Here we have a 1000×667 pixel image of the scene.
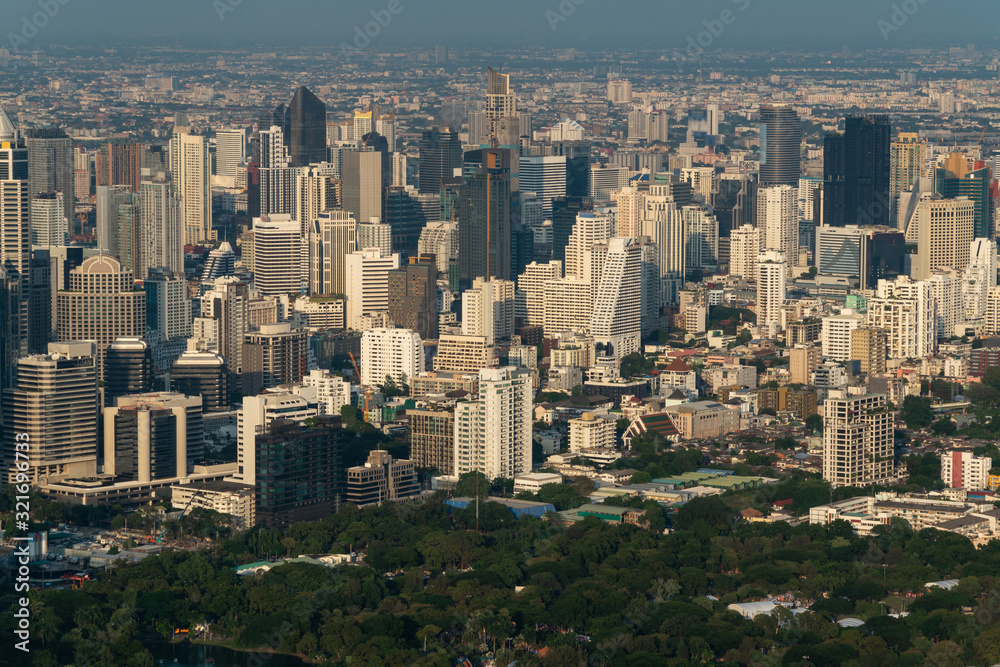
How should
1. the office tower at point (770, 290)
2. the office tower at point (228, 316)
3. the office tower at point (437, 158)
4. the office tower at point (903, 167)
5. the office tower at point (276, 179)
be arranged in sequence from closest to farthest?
the office tower at point (228, 316)
the office tower at point (770, 290)
the office tower at point (276, 179)
the office tower at point (437, 158)
the office tower at point (903, 167)

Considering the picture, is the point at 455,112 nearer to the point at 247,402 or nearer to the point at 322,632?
the point at 247,402

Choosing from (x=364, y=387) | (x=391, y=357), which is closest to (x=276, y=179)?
(x=391, y=357)

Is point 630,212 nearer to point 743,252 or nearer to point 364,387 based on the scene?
point 743,252

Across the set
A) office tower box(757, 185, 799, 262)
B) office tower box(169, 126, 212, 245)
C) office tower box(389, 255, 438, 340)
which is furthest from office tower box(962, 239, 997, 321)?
office tower box(169, 126, 212, 245)

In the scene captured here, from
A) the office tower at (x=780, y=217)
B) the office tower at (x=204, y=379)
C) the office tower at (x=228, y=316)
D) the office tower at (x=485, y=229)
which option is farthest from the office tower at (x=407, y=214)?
the office tower at (x=204, y=379)

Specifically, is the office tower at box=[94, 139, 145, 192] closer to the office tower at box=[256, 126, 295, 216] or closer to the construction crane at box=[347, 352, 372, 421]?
the office tower at box=[256, 126, 295, 216]

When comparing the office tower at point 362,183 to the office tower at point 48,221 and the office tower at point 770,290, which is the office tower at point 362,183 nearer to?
the office tower at point 48,221
